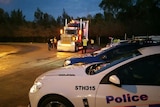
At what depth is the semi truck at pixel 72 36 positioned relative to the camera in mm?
37719

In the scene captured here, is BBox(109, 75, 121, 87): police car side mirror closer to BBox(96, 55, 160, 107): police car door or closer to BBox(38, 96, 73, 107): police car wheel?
BBox(96, 55, 160, 107): police car door

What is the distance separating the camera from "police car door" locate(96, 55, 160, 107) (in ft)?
19.2

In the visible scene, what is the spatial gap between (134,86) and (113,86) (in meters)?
0.34

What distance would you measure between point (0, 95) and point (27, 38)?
218ft

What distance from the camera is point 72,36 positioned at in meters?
38.8

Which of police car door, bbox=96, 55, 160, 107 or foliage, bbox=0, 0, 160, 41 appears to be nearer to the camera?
police car door, bbox=96, 55, 160, 107

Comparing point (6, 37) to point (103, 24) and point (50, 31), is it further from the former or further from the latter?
point (103, 24)

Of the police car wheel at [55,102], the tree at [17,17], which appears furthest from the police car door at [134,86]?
the tree at [17,17]

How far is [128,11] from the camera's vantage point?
8281 centimetres

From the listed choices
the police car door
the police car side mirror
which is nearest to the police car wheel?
the police car door

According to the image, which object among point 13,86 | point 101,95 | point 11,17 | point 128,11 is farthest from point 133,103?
point 11,17

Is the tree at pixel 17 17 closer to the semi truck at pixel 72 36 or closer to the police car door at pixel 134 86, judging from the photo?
the semi truck at pixel 72 36

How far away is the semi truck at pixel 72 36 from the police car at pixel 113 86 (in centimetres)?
3073

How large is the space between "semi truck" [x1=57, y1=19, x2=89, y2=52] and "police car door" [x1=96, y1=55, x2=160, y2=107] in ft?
102
